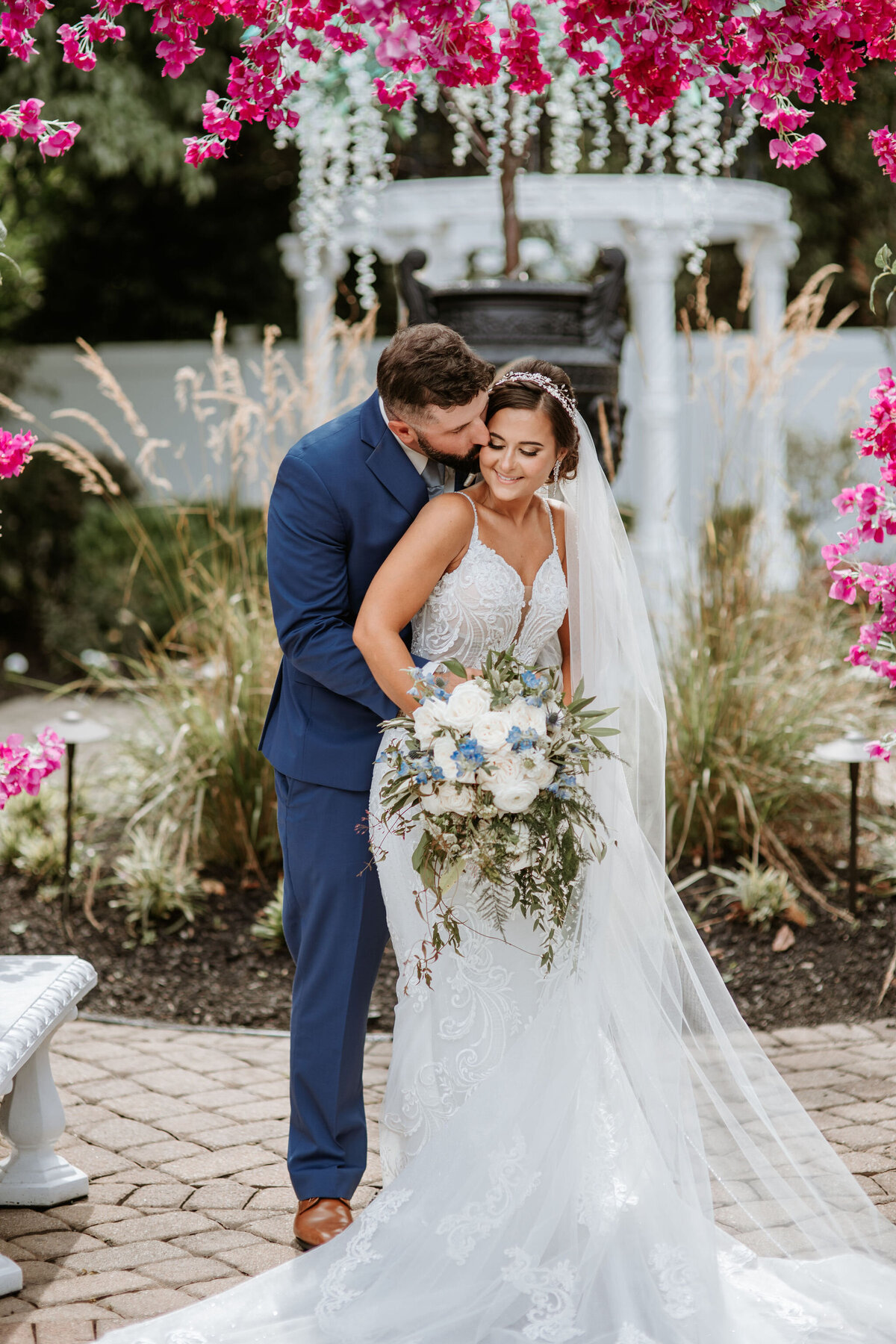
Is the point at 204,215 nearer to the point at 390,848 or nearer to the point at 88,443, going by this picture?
the point at 88,443

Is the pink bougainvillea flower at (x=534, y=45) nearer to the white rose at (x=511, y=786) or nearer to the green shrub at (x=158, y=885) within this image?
the white rose at (x=511, y=786)

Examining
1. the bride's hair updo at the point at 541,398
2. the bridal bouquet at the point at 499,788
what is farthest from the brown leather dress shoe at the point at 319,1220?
the bride's hair updo at the point at 541,398

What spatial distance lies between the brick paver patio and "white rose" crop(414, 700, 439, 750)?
1184mm

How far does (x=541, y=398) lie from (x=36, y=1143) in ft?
6.60

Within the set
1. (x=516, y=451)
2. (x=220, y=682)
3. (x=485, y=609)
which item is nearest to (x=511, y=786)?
(x=485, y=609)

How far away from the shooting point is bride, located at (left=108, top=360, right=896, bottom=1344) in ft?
8.37

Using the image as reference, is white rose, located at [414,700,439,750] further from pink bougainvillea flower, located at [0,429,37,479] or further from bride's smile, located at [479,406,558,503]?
pink bougainvillea flower, located at [0,429,37,479]

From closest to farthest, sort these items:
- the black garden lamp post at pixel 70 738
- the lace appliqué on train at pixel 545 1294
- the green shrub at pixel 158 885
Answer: the lace appliqué on train at pixel 545 1294 → the black garden lamp post at pixel 70 738 → the green shrub at pixel 158 885

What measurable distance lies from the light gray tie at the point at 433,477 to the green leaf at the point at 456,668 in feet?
1.42

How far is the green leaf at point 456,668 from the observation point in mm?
2760

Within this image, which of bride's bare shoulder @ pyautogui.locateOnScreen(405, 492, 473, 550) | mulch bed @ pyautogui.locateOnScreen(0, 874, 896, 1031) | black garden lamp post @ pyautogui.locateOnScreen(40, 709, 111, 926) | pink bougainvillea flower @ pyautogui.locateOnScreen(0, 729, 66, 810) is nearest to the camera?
bride's bare shoulder @ pyautogui.locateOnScreen(405, 492, 473, 550)

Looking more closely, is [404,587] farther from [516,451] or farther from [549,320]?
[549,320]

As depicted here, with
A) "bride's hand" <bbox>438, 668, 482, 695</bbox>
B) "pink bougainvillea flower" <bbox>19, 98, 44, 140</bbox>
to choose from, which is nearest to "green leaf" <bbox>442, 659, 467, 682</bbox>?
"bride's hand" <bbox>438, 668, 482, 695</bbox>

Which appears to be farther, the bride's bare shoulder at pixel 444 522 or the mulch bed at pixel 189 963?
the mulch bed at pixel 189 963
